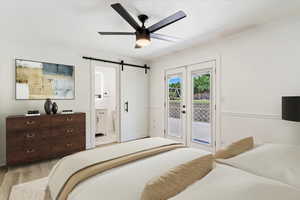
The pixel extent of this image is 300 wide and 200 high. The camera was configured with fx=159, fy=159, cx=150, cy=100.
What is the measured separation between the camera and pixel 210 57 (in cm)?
340

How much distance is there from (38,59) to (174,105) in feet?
10.7

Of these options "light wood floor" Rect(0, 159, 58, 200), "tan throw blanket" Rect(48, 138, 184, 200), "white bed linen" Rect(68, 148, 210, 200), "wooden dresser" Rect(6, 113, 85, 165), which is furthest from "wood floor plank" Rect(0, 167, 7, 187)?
"white bed linen" Rect(68, 148, 210, 200)

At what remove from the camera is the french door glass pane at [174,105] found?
4121 millimetres

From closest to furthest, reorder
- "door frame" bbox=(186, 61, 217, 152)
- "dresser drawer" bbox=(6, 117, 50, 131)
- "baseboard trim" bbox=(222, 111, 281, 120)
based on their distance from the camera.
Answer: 1. "baseboard trim" bbox=(222, 111, 281, 120)
2. "dresser drawer" bbox=(6, 117, 50, 131)
3. "door frame" bbox=(186, 61, 217, 152)

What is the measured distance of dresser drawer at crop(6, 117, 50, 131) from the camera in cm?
270

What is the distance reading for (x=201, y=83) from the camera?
143 inches

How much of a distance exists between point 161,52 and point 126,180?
3608 millimetres

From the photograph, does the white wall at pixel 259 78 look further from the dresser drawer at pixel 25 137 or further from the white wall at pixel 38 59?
the dresser drawer at pixel 25 137

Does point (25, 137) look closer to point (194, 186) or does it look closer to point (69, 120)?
point (69, 120)

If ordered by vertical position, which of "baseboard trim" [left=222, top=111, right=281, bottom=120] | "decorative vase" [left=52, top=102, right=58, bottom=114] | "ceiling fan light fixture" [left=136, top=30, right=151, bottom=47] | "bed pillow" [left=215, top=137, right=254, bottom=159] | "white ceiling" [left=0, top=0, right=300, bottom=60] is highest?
"white ceiling" [left=0, top=0, right=300, bottom=60]

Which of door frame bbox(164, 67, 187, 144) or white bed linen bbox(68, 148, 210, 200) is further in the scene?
door frame bbox(164, 67, 187, 144)

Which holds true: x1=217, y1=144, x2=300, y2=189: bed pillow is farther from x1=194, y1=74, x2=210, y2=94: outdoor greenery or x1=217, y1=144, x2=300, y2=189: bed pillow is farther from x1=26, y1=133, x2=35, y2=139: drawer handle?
x1=26, y1=133, x2=35, y2=139: drawer handle

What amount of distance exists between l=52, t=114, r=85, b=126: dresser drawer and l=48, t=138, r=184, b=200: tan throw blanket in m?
1.73

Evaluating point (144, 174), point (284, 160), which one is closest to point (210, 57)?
point (284, 160)
